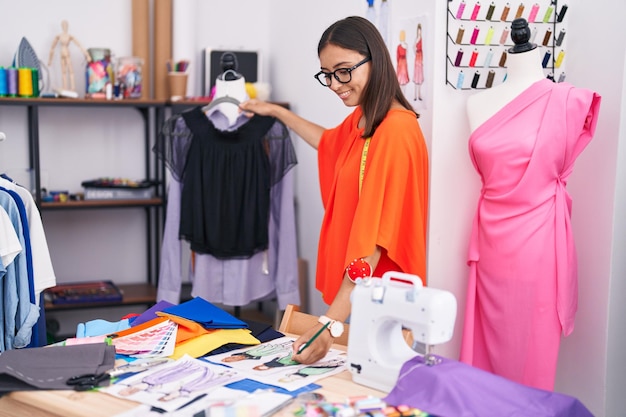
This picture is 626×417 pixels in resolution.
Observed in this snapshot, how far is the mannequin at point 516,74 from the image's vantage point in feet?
8.89

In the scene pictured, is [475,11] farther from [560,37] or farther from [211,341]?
[211,341]

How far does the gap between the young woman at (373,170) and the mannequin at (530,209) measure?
1.15 feet

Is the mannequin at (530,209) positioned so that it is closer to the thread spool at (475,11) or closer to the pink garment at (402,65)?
→ the thread spool at (475,11)

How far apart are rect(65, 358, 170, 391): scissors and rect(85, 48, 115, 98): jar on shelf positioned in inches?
98.0

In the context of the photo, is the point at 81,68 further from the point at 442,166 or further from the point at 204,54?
the point at 442,166

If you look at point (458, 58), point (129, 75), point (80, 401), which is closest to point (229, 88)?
point (129, 75)

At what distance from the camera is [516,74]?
9.02ft

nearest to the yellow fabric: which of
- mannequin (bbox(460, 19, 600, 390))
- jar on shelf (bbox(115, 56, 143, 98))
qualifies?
mannequin (bbox(460, 19, 600, 390))

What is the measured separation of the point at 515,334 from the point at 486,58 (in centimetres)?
107

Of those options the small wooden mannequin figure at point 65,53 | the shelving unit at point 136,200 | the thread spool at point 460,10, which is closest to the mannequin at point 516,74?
the thread spool at point 460,10

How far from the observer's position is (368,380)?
1949 mm

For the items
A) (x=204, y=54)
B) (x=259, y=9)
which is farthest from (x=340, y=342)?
(x=259, y=9)

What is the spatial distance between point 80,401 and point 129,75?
2.71 m

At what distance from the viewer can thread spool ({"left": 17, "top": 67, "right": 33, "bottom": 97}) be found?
3973 millimetres
